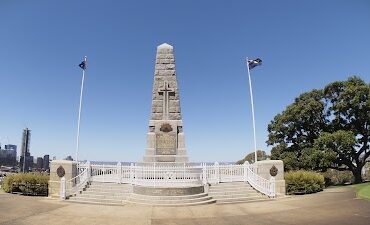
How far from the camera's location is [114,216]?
11141 millimetres

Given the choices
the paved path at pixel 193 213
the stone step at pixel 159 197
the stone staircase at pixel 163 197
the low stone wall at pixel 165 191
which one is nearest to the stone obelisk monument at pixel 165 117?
the stone staircase at pixel 163 197

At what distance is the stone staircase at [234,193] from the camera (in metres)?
15.6

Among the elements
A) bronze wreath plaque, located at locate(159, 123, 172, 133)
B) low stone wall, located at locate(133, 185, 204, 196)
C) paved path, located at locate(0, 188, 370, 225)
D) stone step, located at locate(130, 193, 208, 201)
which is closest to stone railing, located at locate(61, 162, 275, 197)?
low stone wall, located at locate(133, 185, 204, 196)

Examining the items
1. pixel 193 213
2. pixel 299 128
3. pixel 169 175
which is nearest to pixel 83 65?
pixel 169 175

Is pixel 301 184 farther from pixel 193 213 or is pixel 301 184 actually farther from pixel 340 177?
pixel 340 177

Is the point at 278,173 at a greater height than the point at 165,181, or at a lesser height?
greater

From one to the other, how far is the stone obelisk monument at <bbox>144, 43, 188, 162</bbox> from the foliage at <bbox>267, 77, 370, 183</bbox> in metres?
10.8

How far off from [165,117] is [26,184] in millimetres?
10096

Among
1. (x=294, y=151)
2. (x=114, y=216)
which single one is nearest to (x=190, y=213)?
(x=114, y=216)

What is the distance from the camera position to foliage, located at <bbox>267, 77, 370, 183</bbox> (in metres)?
25.2

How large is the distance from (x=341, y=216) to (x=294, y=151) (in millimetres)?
19082

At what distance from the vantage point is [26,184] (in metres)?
16.7

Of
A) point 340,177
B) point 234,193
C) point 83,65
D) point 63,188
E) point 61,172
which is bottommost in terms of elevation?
point 234,193

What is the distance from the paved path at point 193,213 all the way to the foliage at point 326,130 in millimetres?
11637
